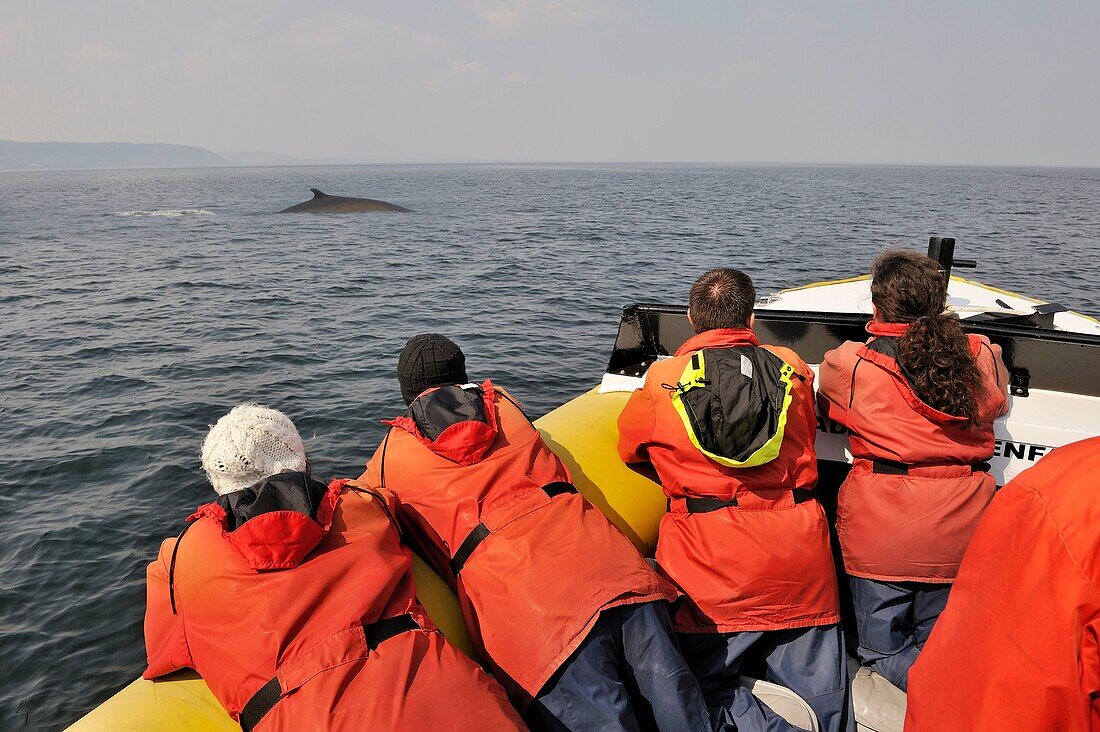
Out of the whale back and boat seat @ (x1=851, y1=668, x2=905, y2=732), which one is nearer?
boat seat @ (x1=851, y1=668, x2=905, y2=732)

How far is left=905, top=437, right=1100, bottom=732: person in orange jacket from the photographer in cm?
122

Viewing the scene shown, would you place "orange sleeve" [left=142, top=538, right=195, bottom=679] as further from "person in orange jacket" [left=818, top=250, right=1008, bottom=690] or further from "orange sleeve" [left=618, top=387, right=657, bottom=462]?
"person in orange jacket" [left=818, top=250, right=1008, bottom=690]

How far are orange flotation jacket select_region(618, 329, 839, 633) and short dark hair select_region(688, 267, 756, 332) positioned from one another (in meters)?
0.11

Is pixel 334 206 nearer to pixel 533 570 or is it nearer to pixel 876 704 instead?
pixel 533 570

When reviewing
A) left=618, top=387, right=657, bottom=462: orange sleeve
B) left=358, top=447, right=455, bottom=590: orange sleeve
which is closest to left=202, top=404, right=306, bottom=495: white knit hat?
left=358, top=447, right=455, bottom=590: orange sleeve

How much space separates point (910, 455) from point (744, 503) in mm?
877

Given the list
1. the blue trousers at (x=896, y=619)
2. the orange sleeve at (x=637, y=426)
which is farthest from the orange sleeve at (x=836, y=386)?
the orange sleeve at (x=637, y=426)

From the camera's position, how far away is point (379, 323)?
1514cm

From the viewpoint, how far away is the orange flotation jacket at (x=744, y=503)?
3207mm

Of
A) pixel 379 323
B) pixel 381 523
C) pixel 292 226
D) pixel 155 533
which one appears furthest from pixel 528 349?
pixel 292 226

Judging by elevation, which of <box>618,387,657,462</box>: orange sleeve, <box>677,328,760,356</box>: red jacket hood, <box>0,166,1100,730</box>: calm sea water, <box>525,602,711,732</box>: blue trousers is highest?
<box>677,328,760,356</box>: red jacket hood

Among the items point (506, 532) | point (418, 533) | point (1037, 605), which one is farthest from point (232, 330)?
point (1037, 605)

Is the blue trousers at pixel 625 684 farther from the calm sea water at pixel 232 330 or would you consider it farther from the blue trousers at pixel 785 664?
the calm sea water at pixel 232 330

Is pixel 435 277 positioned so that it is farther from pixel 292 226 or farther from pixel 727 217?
pixel 727 217
